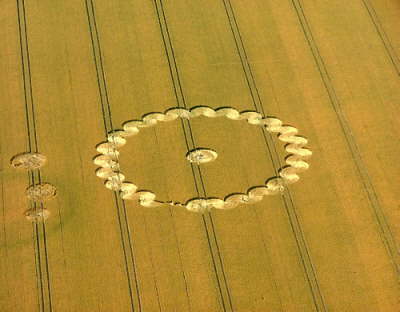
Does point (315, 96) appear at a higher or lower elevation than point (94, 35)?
lower

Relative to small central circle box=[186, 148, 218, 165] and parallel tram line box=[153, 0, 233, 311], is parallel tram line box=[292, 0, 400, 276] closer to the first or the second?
small central circle box=[186, 148, 218, 165]

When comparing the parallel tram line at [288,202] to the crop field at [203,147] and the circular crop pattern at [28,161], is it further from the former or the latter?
the circular crop pattern at [28,161]

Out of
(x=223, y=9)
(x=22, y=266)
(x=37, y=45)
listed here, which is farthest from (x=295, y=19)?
(x=22, y=266)

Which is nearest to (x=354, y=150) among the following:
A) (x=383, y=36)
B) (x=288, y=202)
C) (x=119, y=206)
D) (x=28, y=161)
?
(x=288, y=202)

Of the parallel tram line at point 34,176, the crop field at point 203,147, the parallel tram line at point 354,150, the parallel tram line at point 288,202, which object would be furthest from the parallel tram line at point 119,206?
the parallel tram line at point 354,150

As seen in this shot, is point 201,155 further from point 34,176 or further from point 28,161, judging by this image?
point 28,161

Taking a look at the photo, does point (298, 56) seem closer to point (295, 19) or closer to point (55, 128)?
point (295, 19)
